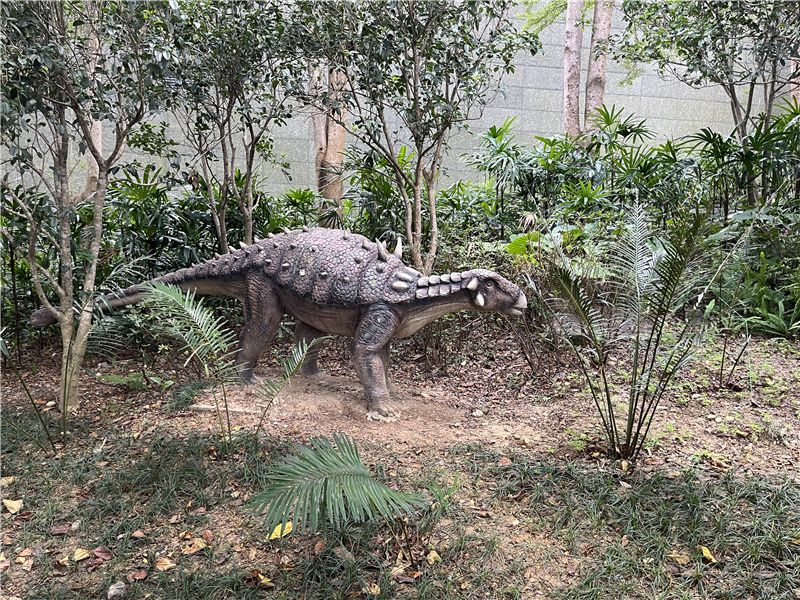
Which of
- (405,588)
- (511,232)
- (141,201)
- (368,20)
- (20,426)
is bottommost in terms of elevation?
(405,588)

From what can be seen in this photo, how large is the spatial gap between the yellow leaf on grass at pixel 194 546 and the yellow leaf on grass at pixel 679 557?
2.11 meters

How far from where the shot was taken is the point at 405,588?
Result: 2527mm

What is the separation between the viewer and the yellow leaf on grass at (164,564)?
2.67m

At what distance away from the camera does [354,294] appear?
3785 mm

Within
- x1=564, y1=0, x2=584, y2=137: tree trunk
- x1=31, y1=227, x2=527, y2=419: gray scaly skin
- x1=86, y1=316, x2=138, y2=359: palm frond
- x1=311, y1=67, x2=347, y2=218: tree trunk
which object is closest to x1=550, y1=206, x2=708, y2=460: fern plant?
x1=31, y1=227, x2=527, y2=419: gray scaly skin

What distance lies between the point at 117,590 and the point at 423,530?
4.39ft

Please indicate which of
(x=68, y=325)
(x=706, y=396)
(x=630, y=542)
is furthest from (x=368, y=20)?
(x=630, y=542)

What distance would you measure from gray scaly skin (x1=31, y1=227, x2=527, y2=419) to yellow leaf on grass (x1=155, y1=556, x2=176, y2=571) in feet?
4.49

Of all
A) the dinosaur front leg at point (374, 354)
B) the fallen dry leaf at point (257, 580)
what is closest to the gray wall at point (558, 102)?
the dinosaur front leg at point (374, 354)

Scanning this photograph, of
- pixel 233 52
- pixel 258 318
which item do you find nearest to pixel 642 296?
pixel 258 318

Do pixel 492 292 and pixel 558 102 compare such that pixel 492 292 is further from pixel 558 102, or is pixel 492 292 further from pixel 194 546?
pixel 558 102

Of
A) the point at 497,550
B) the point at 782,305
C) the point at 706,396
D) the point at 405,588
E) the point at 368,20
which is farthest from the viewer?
the point at 782,305

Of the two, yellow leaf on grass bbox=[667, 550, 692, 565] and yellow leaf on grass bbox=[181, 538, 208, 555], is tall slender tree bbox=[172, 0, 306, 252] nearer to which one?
yellow leaf on grass bbox=[181, 538, 208, 555]

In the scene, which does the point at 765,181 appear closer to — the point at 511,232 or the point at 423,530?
the point at 511,232
